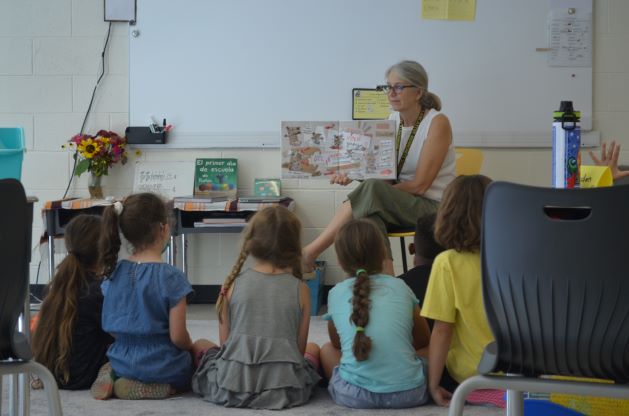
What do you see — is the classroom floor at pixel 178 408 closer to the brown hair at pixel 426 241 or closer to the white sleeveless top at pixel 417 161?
the brown hair at pixel 426 241

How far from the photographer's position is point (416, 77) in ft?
13.4

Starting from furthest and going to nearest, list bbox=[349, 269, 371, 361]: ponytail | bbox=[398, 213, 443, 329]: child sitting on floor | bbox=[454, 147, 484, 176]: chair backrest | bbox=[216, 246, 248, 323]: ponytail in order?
bbox=[454, 147, 484, 176]: chair backrest, bbox=[398, 213, 443, 329]: child sitting on floor, bbox=[216, 246, 248, 323]: ponytail, bbox=[349, 269, 371, 361]: ponytail

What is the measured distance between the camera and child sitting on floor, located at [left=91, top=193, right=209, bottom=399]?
301cm

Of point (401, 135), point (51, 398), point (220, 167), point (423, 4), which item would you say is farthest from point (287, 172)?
point (51, 398)

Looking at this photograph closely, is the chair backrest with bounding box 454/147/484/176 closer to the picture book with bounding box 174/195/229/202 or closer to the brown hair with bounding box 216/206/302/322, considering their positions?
the picture book with bounding box 174/195/229/202

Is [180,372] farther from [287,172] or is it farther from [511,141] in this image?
[511,141]

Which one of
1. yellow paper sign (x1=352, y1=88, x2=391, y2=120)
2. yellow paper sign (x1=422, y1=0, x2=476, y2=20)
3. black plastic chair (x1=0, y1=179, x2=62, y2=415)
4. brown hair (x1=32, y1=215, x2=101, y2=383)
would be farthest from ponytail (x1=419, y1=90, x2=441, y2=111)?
black plastic chair (x1=0, y1=179, x2=62, y2=415)

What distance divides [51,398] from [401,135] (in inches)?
104

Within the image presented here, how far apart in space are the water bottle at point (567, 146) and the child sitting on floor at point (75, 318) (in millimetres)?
1700

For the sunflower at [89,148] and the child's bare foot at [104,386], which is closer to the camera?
the child's bare foot at [104,386]

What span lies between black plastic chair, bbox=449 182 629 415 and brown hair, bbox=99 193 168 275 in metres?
1.65

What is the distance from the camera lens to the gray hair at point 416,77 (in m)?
4.07

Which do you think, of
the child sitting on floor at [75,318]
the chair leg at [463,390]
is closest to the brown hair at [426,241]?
the child sitting on floor at [75,318]

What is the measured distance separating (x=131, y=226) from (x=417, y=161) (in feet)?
4.99
